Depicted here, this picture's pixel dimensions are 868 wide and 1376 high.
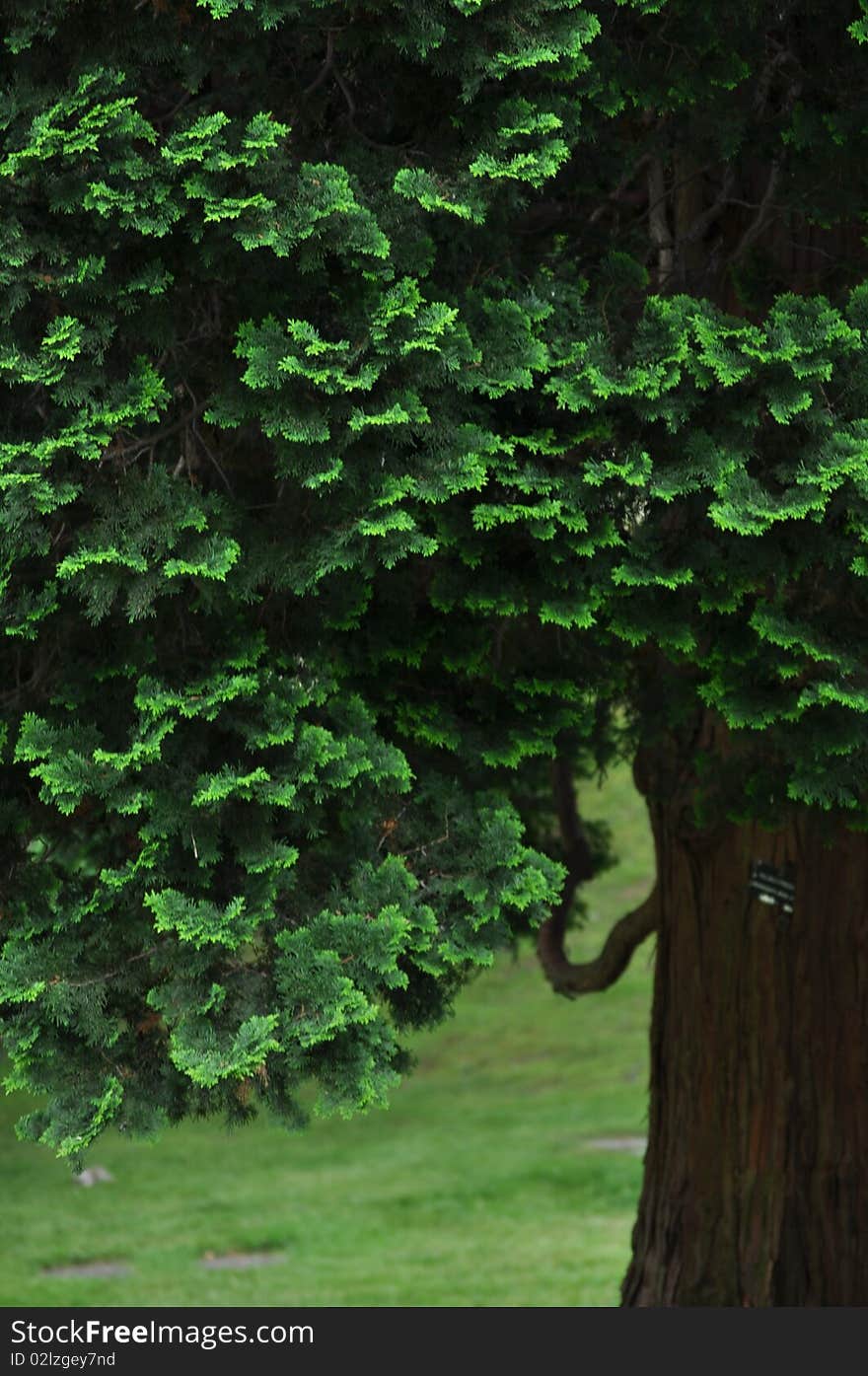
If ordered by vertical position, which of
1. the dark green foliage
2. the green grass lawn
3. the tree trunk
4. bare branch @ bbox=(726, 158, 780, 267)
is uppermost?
bare branch @ bbox=(726, 158, 780, 267)

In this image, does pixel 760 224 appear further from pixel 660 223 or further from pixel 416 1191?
pixel 416 1191

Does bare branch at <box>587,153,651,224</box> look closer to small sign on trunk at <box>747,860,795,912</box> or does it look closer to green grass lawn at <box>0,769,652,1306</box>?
small sign on trunk at <box>747,860,795,912</box>

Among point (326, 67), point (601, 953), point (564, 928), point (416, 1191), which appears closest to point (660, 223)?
point (326, 67)

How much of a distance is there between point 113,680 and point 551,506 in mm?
1294

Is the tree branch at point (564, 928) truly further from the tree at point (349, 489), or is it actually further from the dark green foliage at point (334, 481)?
the dark green foliage at point (334, 481)

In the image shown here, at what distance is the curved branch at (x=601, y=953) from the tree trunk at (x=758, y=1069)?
45 cm

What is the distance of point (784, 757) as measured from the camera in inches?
209

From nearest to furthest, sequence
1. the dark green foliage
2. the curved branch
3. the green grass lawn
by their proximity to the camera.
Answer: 1. the dark green foliage
2. the curved branch
3. the green grass lawn

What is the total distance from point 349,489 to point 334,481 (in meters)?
0.04

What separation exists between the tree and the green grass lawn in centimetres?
656

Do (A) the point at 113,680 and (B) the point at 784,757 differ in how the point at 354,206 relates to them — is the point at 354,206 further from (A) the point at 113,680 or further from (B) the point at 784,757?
(B) the point at 784,757

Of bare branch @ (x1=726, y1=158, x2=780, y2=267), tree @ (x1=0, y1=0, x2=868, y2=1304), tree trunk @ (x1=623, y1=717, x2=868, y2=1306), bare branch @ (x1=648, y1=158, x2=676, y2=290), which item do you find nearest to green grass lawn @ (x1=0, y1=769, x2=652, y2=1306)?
tree trunk @ (x1=623, y1=717, x2=868, y2=1306)

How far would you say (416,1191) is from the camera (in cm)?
1405

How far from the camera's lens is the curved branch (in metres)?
7.93
